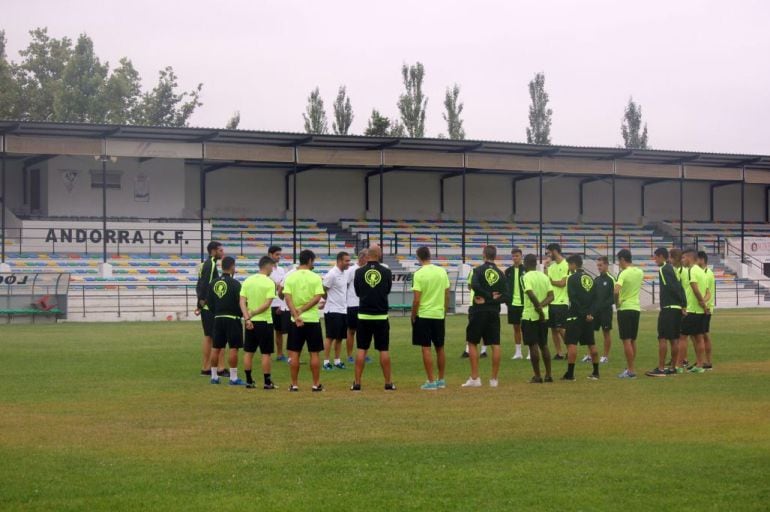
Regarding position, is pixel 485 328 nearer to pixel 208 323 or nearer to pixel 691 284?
pixel 691 284

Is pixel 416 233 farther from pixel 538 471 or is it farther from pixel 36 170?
pixel 538 471

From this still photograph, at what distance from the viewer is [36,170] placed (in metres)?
48.3

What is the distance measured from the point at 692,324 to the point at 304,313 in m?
6.58

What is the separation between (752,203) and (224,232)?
3298 centimetres

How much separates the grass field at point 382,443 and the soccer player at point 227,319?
1.62 feet

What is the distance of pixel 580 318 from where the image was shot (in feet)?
54.4

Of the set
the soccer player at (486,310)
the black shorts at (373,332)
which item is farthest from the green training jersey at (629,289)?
the black shorts at (373,332)

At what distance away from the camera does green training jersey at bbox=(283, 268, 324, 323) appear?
1497 centimetres

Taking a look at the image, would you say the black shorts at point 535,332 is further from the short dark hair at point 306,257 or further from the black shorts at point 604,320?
the short dark hair at point 306,257

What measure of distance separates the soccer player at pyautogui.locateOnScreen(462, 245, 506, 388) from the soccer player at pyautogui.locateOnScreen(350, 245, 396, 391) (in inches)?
50.2

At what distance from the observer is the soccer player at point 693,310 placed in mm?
17672

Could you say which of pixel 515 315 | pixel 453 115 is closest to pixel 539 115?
pixel 453 115

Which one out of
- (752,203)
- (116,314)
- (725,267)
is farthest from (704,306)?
(752,203)

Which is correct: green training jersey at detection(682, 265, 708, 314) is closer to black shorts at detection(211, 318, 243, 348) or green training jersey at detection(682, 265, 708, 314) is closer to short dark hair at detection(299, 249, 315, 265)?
short dark hair at detection(299, 249, 315, 265)
